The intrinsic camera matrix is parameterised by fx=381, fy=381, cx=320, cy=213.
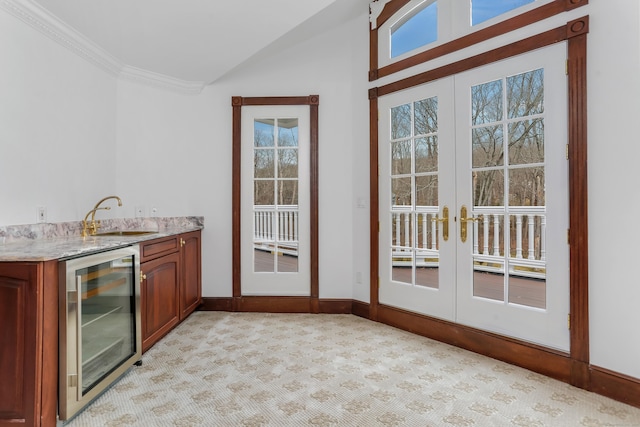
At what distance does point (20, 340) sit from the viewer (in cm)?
175

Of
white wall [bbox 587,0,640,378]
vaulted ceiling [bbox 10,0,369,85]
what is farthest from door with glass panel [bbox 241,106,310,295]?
white wall [bbox 587,0,640,378]

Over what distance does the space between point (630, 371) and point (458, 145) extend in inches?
70.7

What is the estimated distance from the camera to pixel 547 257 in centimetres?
253

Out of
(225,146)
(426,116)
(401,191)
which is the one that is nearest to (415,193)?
(401,191)

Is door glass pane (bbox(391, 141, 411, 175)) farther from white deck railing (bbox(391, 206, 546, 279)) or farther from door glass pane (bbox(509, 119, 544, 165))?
door glass pane (bbox(509, 119, 544, 165))

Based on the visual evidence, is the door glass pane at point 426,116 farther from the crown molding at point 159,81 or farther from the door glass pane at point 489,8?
Answer: the crown molding at point 159,81

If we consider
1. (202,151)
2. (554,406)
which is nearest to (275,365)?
(554,406)

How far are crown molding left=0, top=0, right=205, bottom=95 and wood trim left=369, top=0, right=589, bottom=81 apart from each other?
5.94 ft

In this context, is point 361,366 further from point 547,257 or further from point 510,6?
point 510,6

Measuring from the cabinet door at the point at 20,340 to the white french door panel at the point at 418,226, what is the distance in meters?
2.66

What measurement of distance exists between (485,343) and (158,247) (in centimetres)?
259

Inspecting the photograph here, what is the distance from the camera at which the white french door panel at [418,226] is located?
3090 millimetres

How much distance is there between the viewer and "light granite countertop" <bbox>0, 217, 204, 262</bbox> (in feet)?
6.14

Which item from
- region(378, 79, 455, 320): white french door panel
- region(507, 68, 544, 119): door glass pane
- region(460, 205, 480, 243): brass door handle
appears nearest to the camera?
region(507, 68, 544, 119): door glass pane
